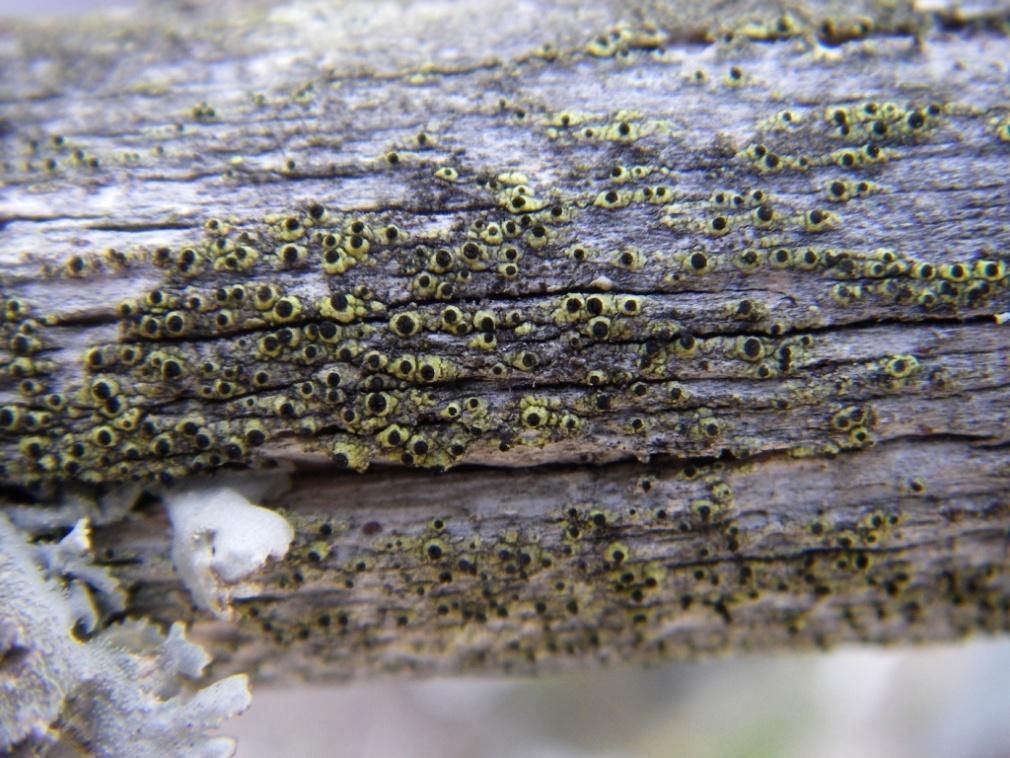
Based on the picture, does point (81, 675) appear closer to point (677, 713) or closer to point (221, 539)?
point (221, 539)

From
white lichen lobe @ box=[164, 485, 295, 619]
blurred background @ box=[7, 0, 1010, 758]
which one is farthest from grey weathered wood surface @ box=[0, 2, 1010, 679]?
blurred background @ box=[7, 0, 1010, 758]

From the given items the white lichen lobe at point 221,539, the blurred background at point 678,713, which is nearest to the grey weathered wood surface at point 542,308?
the white lichen lobe at point 221,539

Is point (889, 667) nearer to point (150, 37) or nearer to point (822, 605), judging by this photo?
point (822, 605)

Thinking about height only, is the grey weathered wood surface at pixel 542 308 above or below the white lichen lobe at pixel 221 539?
above

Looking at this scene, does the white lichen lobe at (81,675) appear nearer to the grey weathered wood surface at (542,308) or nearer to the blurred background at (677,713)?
the grey weathered wood surface at (542,308)

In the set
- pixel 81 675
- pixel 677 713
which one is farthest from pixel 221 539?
pixel 677 713
